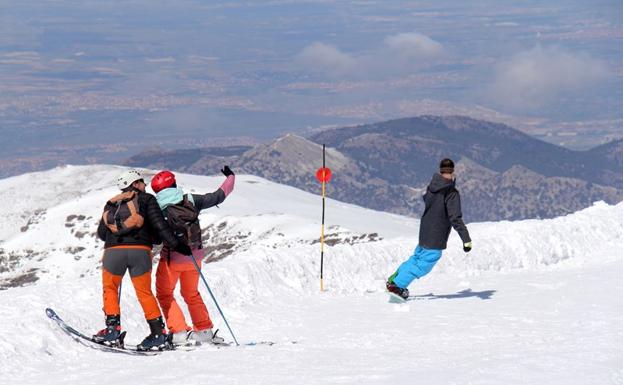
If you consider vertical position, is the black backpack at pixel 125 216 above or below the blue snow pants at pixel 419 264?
above

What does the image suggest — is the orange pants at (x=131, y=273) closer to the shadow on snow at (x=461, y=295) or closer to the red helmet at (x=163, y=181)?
the red helmet at (x=163, y=181)

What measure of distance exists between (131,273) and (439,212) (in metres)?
4.97

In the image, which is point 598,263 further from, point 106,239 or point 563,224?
point 106,239

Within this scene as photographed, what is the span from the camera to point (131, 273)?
11.0 m

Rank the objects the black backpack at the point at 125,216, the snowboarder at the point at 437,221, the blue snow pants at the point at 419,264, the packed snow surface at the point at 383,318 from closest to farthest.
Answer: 1. the packed snow surface at the point at 383,318
2. the black backpack at the point at 125,216
3. the snowboarder at the point at 437,221
4. the blue snow pants at the point at 419,264

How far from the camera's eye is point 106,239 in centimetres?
1088

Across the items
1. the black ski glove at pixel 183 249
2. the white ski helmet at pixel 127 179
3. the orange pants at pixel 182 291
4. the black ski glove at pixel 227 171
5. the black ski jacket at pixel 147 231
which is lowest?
the orange pants at pixel 182 291

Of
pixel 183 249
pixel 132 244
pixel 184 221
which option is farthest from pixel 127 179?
pixel 183 249

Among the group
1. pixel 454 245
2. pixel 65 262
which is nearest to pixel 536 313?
pixel 454 245

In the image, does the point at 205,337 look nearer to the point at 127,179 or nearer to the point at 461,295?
the point at 127,179

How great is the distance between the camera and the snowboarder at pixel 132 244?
10.7m

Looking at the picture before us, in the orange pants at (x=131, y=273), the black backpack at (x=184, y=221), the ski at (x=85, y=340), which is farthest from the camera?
the black backpack at (x=184, y=221)

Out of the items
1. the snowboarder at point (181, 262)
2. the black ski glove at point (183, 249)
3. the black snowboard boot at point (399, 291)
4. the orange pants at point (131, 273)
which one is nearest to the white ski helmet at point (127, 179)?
the snowboarder at point (181, 262)

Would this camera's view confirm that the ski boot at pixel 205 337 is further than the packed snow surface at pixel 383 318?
Yes
